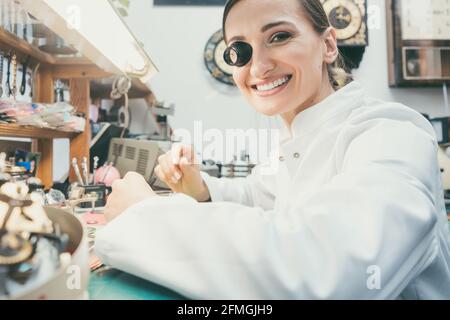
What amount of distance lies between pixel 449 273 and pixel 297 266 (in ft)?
1.21

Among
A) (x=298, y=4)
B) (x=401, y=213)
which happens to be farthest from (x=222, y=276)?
(x=298, y=4)

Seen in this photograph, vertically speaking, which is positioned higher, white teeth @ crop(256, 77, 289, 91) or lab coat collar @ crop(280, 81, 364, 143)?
white teeth @ crop(256, 77, 289, 91)

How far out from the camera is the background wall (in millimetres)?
2125

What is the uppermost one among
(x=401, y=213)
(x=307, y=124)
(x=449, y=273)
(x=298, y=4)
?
(x=298, y=4)

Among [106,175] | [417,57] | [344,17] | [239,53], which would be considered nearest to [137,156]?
[106,175]

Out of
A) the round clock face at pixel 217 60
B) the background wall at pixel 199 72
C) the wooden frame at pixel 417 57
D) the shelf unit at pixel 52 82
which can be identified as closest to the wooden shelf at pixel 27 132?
the shelf unit at pixel 52 82

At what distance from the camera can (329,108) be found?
2.24 feet

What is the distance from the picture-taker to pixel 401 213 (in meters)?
0.33

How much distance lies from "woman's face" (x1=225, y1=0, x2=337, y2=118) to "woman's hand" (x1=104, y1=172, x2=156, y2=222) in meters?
0.40

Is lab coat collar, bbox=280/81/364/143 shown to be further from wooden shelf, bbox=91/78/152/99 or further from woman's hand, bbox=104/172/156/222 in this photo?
wooden shelf, bbox=91/78/152/99

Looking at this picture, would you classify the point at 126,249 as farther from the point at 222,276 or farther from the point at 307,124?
the point at 307,124

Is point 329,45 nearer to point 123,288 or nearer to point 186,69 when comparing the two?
point 123,288

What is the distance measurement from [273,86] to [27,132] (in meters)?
0.83

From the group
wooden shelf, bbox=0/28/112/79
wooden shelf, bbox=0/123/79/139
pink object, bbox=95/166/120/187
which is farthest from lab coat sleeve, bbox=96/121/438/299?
wooden shelf, bbox=0/28/112/79
